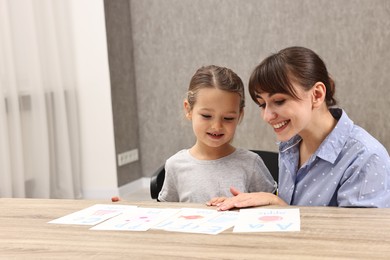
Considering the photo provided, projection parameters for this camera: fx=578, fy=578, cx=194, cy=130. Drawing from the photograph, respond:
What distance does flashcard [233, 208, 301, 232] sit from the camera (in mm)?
1354

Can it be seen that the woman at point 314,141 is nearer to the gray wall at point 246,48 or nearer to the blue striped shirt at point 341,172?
the blue striped shirt at point 341,172

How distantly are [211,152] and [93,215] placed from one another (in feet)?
2.19

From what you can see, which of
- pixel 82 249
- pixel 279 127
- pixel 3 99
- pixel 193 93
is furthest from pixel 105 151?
pixel 82 249

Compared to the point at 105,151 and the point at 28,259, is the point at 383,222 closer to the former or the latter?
the point at 28,259

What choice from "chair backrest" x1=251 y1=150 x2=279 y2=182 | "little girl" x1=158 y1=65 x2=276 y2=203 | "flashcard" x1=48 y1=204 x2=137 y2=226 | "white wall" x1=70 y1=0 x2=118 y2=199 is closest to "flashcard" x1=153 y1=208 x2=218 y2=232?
"flashcard" x1=48 y1=204 x2=137 y2=226

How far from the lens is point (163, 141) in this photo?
A: 196 inches

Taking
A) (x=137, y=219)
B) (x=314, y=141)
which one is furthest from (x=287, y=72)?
(x=137, y=219)

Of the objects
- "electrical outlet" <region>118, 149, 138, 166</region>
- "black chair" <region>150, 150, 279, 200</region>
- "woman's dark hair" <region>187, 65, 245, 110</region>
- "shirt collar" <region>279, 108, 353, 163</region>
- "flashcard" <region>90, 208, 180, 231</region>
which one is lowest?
"electrical outlet" <region>118, 149, 138, 166</region>

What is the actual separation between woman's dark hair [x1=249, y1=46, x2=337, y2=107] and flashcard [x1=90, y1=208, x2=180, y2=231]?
481mm

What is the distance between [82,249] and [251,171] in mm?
926

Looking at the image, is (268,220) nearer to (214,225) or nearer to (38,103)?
(214,225)

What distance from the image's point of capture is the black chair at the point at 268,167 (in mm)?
2180

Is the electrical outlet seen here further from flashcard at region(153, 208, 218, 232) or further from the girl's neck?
flashcard at region(153, 208, 218, 232)

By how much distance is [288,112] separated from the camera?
1.76 meters
